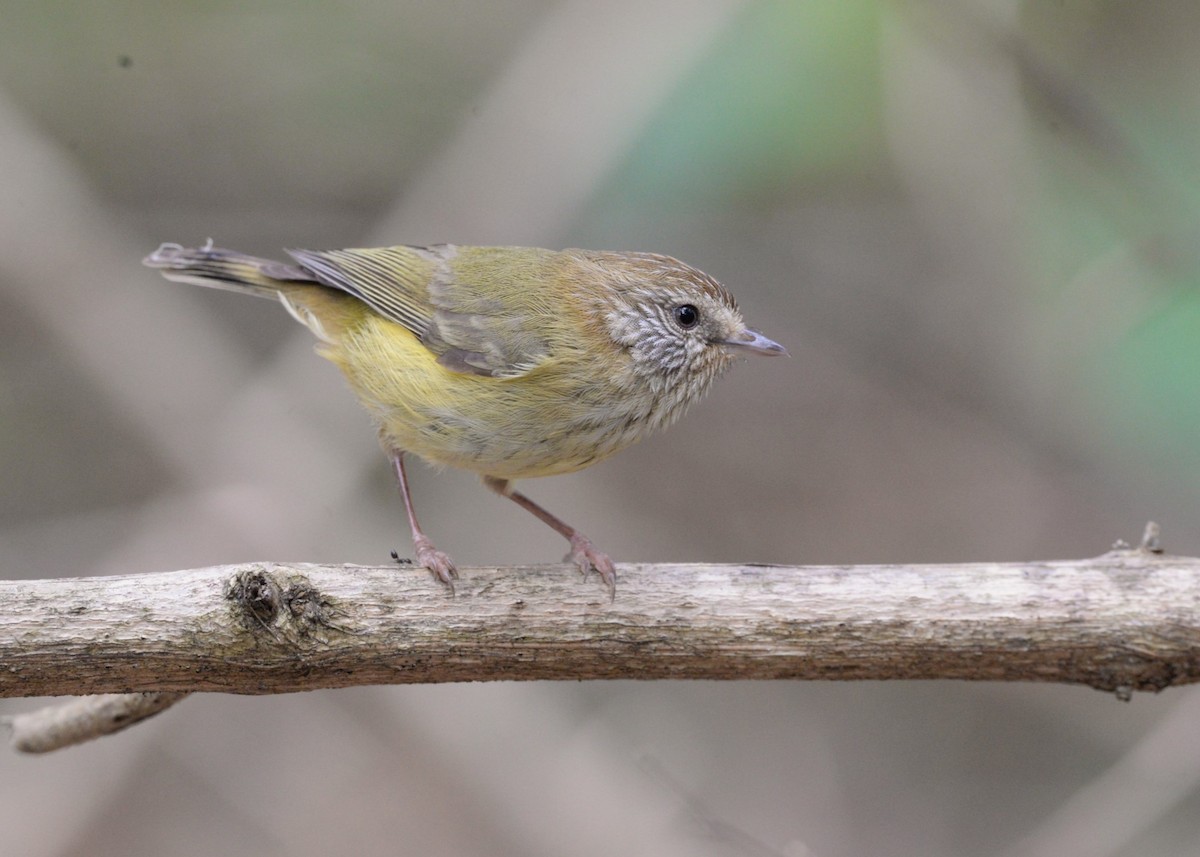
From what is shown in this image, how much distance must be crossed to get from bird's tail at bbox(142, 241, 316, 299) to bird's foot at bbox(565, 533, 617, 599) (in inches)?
74.3

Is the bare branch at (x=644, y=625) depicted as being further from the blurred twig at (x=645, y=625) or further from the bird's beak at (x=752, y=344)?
the bird's beak at (x=752, y=344)

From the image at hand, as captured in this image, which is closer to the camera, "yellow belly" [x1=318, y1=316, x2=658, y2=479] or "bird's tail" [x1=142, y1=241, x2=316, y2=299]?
"yellow belly" [x1=318, y1=316, x2=658, y2=479]

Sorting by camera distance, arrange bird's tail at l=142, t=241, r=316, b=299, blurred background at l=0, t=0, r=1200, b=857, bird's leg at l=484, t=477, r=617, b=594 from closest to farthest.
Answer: bird's leg at l=484, t=477, r=617, b=594 < bird's tail at l=142, t=241, r=316, b=299 < blurred background at l=0, t=0, r=1200, b=857

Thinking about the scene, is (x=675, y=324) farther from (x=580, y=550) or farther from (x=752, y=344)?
(x=580, y=550)

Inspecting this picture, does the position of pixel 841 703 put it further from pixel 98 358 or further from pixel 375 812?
pixel 98 358

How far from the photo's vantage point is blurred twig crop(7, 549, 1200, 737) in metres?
3.07

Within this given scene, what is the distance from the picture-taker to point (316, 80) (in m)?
6.87

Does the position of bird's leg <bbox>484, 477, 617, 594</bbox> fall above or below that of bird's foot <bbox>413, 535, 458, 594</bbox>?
above

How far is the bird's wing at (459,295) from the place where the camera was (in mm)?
4258

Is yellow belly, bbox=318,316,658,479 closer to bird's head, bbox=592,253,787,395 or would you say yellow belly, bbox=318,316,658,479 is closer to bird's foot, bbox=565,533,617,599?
bird's head, bbox=592,253,787,395

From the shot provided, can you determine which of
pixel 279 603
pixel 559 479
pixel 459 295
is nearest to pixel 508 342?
pixel 459 295

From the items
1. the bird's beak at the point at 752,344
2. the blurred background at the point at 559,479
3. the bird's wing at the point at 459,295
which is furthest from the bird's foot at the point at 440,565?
the blurred background at the point at 559,479

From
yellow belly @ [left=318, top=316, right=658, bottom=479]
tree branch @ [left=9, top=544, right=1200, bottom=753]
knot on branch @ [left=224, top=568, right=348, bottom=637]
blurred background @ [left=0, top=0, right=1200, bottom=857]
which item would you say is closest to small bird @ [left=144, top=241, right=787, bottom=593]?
yellow belly @ [left=318, top=316, right=658, bottom=479]

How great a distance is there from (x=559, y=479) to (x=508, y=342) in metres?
3.21
